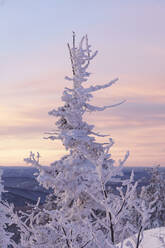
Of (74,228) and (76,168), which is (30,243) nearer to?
(76,168)


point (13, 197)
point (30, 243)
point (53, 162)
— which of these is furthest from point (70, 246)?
point (13, 197)

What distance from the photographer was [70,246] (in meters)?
5.56

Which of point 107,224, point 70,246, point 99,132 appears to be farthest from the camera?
point 99,132

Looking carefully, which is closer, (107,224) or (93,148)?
(107,224)

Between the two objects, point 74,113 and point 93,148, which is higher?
point 74,113

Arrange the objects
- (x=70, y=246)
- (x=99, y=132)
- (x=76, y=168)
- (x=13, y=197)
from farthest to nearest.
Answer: (x=13, y=197) < (x=99, y=132) < (x=76, y=168) < (x=70, y=246)

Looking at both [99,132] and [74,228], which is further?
[99,132]

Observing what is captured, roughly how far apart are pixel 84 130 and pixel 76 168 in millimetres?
1651

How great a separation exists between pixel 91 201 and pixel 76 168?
57.2 inches

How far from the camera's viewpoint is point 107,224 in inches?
188

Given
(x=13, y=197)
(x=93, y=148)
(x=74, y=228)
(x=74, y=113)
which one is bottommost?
(x=13, y=197)

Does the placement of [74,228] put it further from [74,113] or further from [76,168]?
[74,113]

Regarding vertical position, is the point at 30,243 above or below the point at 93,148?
below

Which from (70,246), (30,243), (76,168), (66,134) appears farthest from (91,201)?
(70,246)
